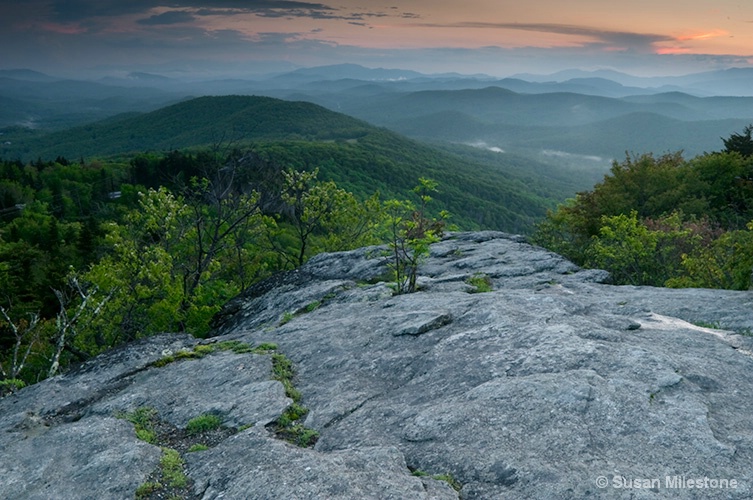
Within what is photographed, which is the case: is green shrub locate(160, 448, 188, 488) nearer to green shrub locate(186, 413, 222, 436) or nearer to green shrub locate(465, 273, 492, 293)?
green shrub locate(186, 413, 222, 436)

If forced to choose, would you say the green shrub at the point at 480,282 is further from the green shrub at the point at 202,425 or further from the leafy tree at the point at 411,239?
the green shrub at the point at 202,425

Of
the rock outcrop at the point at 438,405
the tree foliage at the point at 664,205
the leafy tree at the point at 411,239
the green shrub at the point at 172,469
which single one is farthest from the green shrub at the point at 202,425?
the tree foliage at the point at 664,205

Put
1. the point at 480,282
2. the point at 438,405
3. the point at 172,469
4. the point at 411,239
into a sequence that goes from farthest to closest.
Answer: the point at 480,282 → the point at 411,239 → the point at 438,405 → the point at 172,469

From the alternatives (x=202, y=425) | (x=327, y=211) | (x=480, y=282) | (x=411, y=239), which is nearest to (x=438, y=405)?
(x=202, y=425)

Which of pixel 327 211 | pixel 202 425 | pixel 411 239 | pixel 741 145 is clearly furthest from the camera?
pixel 741 145

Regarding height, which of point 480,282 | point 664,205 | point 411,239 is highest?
point 411,239

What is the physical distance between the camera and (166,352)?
60.7 feet

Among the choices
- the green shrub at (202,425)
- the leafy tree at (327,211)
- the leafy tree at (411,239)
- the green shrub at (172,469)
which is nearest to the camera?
the green shrub at (172,469)

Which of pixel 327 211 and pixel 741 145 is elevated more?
pixel 741 145

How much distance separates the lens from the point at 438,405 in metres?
11.9

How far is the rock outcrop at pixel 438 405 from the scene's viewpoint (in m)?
9.37

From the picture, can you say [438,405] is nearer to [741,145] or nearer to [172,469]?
[172,469]

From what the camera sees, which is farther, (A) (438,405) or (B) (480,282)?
(B) (480,282)

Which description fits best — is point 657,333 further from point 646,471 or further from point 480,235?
point 480,235
